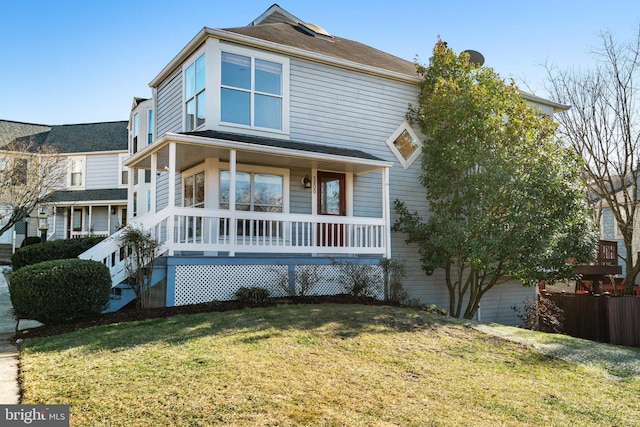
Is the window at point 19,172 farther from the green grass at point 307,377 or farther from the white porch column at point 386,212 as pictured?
the green grass at point 307,377

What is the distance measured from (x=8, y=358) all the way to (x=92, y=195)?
74.7 ft

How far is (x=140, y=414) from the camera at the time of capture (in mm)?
4117

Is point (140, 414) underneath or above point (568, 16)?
underneath

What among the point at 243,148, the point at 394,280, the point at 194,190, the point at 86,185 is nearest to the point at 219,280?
the point at 243,148

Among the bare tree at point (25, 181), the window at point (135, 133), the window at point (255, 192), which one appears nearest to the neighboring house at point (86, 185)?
the bare tree at point (25, 181)

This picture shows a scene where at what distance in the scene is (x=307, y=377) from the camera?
5305 mm

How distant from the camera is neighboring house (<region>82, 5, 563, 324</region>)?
10430 mm

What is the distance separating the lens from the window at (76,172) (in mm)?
28422

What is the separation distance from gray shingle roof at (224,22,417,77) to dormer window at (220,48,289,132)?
625mm

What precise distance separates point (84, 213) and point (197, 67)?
1850 cm

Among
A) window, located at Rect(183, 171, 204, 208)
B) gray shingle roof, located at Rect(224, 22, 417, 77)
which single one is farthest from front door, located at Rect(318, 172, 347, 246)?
gray shingle roof, located at Rect(224, 22, 417, 77)

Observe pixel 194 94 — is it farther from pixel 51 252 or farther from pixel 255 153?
pixel 51 252

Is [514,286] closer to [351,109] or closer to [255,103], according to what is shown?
[351,109]

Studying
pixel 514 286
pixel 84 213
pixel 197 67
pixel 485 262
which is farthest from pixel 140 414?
pixel 84 213
